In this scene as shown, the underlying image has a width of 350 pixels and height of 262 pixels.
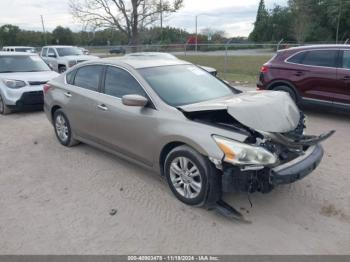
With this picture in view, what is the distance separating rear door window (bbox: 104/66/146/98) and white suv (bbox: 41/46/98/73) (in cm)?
1225

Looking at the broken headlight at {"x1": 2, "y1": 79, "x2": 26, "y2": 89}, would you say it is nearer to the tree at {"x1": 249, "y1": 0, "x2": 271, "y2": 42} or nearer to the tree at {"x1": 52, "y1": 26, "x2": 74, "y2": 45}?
the tree at {"x1": 52, "y1": 26, "x2": 74, "y2": 45}

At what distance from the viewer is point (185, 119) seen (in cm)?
400

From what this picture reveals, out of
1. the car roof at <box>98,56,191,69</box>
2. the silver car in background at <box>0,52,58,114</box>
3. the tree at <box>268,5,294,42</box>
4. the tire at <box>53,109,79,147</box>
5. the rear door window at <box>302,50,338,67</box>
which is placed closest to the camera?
the car roof at <box>98,56,191,69</box>

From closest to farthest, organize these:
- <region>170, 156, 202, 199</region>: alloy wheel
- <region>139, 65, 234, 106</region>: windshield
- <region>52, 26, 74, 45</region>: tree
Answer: <region>170, 156, 202, 199</region>: alloy wheel < <region>139, 65, 234, 106</region>: windshield < <region>52, 26, 74, 45</region>: tree

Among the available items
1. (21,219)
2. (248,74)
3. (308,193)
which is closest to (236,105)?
(308,193)

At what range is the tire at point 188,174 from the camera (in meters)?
3.76

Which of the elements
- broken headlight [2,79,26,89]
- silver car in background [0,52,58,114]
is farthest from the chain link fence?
broken headlight [2,79,26,89]

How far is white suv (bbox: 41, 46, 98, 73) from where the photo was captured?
16.8m

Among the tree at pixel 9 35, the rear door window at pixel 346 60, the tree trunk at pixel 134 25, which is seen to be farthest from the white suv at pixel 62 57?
the tree at pixel 9 35

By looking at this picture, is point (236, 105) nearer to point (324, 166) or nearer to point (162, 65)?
point (162, 65)

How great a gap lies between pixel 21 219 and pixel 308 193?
10.9 ft

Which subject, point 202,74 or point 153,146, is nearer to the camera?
point 153,146

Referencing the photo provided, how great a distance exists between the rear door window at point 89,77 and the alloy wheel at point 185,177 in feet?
6.36

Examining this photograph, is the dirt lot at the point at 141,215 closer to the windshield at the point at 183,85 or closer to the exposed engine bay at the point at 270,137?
the exposed engine bay at the point at 270,137
